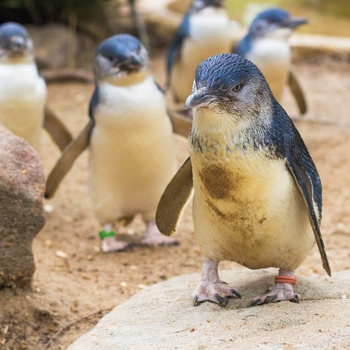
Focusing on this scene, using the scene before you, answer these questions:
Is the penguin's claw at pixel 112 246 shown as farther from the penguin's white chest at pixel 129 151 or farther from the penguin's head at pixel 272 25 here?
the penguin's head at pixel 272 25

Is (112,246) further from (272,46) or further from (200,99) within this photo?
(272,46)

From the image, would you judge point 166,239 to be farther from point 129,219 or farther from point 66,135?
point 66,135

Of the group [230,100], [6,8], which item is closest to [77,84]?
[6,8]

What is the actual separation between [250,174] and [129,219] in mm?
2556

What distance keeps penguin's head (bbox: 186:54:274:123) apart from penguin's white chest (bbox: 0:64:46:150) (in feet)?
8.75

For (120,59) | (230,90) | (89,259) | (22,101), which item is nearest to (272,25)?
(120,59)

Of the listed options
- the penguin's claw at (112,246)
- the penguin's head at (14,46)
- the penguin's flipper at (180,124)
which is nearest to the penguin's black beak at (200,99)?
the penguin's flipper at (180,124)

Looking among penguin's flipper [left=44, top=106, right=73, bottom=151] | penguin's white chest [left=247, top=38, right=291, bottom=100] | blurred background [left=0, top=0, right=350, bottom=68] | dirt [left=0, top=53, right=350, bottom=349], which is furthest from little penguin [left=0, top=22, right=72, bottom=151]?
blurred background [left=0, top=0, right=350, bottom=68]

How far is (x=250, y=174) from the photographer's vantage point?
9.68 feet

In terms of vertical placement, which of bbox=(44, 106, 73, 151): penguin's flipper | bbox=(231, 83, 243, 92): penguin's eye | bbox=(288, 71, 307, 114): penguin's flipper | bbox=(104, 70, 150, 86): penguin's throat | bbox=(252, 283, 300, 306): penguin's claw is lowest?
bbox=(288, 71, 307, 114): penguin's flipper

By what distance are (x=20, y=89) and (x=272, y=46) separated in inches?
117

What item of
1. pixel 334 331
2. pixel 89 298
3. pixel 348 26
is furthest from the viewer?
pixel 348 26

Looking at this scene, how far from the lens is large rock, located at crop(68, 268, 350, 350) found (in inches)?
108

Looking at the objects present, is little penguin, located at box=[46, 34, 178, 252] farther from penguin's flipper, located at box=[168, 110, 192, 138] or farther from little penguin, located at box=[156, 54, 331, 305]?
little penguin, located at box=[156, 54, 331, 305]
